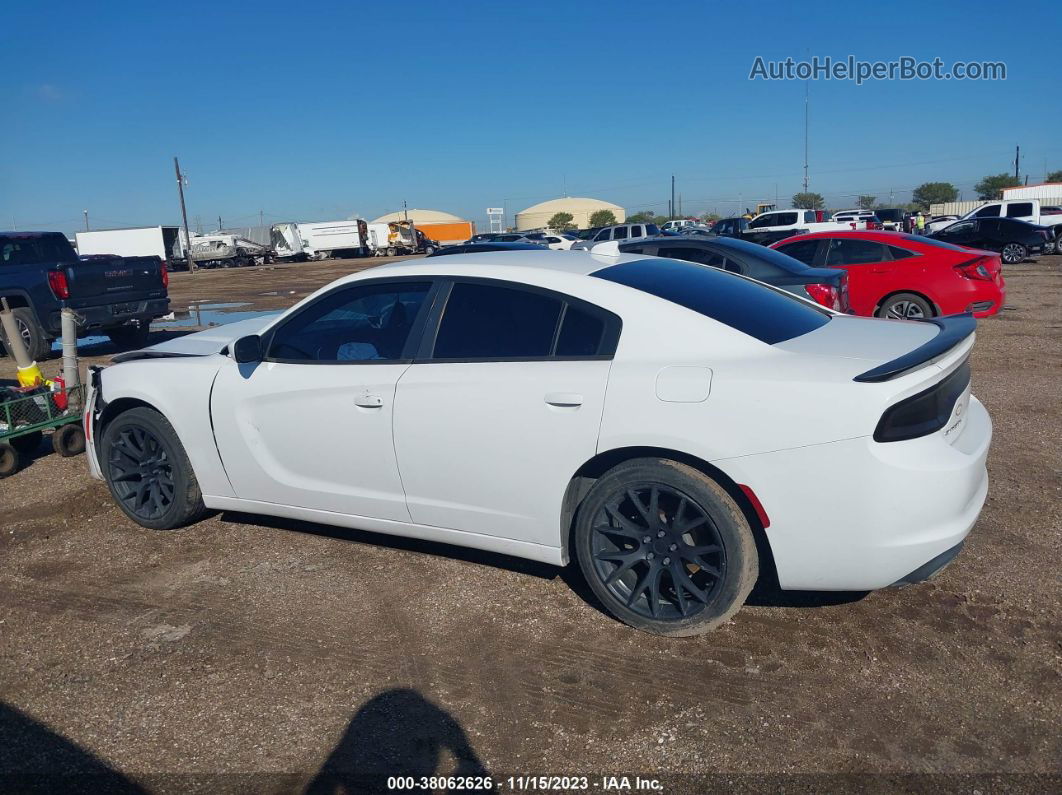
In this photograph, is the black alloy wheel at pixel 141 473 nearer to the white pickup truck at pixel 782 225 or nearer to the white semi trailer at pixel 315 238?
the white pickup truck at pixel 782 225

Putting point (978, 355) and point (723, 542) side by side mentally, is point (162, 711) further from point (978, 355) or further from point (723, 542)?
point (978, 355)

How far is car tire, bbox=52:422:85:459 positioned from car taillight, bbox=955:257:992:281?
10.1 meters

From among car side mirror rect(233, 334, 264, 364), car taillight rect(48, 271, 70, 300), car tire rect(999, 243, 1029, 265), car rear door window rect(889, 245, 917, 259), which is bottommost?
car tire rect(999, 243, 1029, 265)

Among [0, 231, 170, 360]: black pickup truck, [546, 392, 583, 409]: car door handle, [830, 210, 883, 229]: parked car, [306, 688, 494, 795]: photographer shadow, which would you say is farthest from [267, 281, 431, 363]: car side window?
[830, 210, 883, 229]: parked car

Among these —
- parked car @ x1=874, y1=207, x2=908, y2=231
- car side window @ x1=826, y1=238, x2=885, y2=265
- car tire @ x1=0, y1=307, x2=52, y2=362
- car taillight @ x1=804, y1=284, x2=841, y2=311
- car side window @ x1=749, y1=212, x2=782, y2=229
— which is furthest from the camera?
parked car @ x1=874, y1=207, x2=908, y2=231

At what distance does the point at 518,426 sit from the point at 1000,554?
2.57 metres

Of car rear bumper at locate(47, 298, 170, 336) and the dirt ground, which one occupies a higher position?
car rear bumper at locate(47, 298, 170, 336)

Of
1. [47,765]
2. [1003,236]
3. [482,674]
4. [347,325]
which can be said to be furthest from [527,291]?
[1003,236]

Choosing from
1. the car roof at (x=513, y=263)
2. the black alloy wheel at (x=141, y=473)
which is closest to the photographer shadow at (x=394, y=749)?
the car roof at (x=513, y=263)

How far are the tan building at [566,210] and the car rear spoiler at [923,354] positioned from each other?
380 feet

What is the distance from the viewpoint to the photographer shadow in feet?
9.32

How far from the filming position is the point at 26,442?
22.2ft

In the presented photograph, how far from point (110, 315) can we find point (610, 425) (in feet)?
32.0

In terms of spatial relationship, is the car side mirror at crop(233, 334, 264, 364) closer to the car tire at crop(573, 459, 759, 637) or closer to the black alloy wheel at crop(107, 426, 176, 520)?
the black alloy wheel at crop(107, 426, 176, 520)
